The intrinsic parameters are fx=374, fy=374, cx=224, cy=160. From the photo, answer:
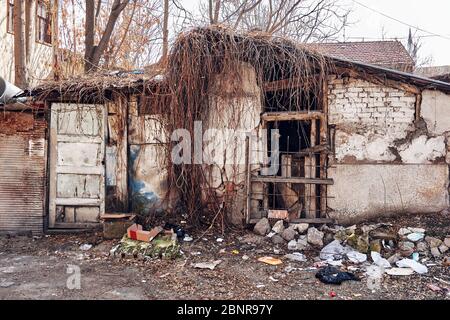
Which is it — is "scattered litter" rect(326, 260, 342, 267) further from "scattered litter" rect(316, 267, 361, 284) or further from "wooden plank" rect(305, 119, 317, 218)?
"wooden plank" rect(305, 119, 317, 218)

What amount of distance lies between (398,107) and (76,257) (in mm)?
5789

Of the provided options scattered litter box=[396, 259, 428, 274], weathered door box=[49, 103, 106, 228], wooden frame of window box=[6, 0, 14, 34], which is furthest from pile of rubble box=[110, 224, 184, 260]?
wooden frame of window box=[6, 0, 14, 34]

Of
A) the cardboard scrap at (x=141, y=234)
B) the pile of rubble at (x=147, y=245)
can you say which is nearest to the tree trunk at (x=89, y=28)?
the cardboard scrap at (x=141, y=234)

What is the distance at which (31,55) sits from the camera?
Result: 12398mm

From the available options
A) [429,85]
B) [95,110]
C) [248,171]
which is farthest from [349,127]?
[95,110]

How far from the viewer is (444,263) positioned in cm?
511

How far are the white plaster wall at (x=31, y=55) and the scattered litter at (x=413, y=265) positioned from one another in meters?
9.59

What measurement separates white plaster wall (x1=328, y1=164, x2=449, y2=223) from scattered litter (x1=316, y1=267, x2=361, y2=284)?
1.86 m

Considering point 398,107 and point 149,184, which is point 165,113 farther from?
point 398,107

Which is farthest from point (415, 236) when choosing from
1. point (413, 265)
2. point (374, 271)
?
point (374, 271)

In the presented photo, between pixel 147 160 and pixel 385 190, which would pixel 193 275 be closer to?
pixel 147 160

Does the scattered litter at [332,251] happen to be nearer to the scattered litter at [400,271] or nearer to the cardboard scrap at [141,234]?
the scattered litter at [400,271]

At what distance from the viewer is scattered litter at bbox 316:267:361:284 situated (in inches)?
179

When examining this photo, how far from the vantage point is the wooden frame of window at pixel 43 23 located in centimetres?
1300
